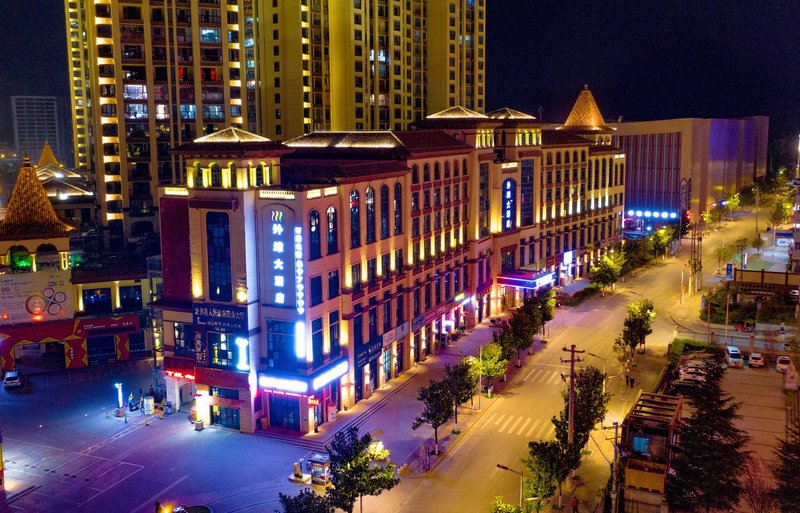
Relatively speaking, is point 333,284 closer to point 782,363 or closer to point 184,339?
point 184,339

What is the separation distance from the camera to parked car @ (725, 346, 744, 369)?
7212 centimetres

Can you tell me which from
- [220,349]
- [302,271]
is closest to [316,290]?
[302,271]

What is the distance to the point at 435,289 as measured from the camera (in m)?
78.7

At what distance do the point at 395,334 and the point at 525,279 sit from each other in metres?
26.3

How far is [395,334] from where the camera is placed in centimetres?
6988

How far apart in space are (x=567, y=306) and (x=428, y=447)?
149 feet

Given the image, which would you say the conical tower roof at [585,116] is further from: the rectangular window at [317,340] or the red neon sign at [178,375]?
the red neon sign at [178,375]

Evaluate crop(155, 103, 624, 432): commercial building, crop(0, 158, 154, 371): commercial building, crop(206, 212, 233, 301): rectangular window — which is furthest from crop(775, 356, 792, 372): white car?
crop(0, 158, 154, 371): commercial building

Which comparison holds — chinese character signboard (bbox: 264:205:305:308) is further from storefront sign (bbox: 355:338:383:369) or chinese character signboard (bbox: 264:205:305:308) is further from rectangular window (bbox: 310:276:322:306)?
storefront sign (bbox: 355:338:383:369)

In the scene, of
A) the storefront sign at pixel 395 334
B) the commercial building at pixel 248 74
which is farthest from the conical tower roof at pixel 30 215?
the storefront sign at pixel 395 334

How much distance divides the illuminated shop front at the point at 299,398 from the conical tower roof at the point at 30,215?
32.9 m

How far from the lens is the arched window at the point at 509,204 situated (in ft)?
308

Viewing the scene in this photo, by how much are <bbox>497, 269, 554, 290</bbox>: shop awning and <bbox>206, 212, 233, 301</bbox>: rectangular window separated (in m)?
42.1

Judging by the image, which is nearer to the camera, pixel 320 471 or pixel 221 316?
pixel 320 471
